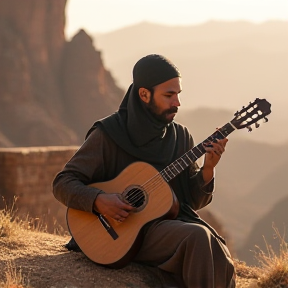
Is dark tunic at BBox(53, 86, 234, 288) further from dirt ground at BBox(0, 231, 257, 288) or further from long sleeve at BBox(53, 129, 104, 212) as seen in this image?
dirt ground at BBox(0, 231, 257, 288)

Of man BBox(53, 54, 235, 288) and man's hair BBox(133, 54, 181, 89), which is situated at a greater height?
man's hair BBox(133, 54, 181, 89)

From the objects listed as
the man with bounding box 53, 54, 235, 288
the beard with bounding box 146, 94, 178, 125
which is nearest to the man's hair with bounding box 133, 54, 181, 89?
the man with bounding box 53, 54, 235, 288

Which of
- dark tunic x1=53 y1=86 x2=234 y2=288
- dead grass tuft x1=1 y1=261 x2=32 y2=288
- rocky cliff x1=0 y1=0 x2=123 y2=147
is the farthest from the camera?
rocky cliff x1=0 y1=0 x2=123 y2=147

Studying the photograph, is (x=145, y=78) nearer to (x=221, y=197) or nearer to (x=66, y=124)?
(x=66, y=124)

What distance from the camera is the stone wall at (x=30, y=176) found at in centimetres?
1106

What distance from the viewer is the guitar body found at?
3938 mm

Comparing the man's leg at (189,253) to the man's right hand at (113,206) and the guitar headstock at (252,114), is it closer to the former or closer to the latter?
the man's right hand at (113,206)

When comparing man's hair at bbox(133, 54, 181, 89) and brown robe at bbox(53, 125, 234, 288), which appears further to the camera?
man's hair at bbox(133, 54, 181, 89)

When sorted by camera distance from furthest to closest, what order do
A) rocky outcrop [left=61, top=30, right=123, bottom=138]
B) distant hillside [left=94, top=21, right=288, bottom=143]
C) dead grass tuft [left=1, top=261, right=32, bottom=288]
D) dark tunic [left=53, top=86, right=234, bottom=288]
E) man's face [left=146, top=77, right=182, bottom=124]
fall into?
1. distant hillside [left=94, top=21, right=288, bottom=143]
2. rocky outcrop [left=61, top=30, right=123, bottom=138]
3. man's face [left=146, top=77, right=182, bottom=124]
4. dark tunic [left=53, top=86, right=234, bottom=288]
5. dead grass tuft [left=1, top=261, right=32, bottom=288]

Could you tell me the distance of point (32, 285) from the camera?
3863 millimetres

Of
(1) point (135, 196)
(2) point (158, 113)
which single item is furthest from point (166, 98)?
(1) point (135, 196)

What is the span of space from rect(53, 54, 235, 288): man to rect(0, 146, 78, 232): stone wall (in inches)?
264

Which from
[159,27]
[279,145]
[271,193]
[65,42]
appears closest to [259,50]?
[159,27]

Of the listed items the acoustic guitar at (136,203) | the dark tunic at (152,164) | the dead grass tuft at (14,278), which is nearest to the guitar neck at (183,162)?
the acoustic guitar at (136,203)
